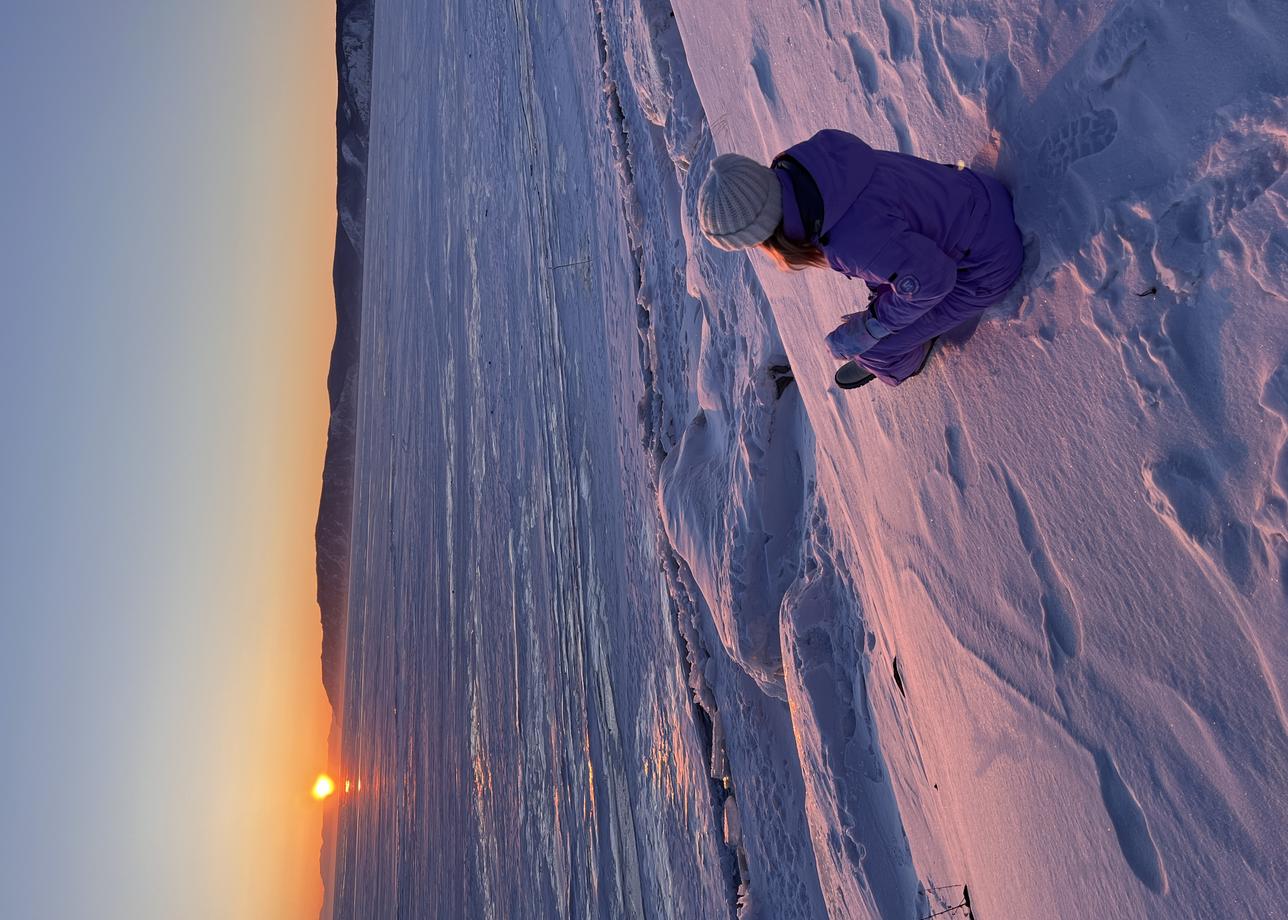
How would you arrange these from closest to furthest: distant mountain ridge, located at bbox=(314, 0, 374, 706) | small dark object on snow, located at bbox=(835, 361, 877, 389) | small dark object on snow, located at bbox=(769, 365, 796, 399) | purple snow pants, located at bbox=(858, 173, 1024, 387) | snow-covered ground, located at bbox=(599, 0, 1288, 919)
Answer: snow-covered ground, located at bbox=(599, 0, 1288, 919)
purple snow pants, located at bbox=(858, 173, 1024, 387)
small dark object on snow, located at bbox=(835, 361, 877, 389)
small dark object on snow, located at bbox=(769, 365, 796, 399)
distant mountain ridge, located at bbox=(314, 0, 374, 706)

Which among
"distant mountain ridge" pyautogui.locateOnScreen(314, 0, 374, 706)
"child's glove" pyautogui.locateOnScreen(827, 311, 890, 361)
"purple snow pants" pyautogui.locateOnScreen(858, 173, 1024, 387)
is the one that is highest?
"purple snow pants" pyautogui.locateOnScreen(858, 173, 1024, 387)

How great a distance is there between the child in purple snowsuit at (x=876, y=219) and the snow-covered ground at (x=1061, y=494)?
9 centimetres

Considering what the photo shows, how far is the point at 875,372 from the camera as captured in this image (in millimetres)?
1480

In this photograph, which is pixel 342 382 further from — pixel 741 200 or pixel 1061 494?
pixel 1061 494

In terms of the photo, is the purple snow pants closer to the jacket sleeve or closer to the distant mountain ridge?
the jacket sleeve

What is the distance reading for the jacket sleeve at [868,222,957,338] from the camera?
3.75ft

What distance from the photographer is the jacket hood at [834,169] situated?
1.12 m

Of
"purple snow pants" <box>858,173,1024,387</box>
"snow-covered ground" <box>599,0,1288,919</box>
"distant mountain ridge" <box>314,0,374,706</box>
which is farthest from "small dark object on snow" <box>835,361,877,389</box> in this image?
"distant mountain ridge" <box>314,0,374,706</box>

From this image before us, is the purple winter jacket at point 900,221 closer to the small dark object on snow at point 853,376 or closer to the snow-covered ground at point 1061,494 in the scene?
the snow-covered ground at point 1061,494

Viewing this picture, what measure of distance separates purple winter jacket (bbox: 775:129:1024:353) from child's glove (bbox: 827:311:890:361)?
0.05 meters

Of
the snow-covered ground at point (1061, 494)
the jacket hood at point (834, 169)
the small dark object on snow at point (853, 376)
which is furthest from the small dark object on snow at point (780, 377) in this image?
the jacket hood at point (834, 169)

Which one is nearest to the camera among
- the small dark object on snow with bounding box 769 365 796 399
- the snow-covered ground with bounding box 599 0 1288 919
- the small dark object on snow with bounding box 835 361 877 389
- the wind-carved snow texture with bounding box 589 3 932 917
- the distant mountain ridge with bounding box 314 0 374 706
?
the snow-covered ground with bounding box 599 0 1288 919

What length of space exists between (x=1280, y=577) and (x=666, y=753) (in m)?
2.28

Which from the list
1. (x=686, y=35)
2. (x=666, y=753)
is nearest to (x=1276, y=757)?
(x=666, y=753)
